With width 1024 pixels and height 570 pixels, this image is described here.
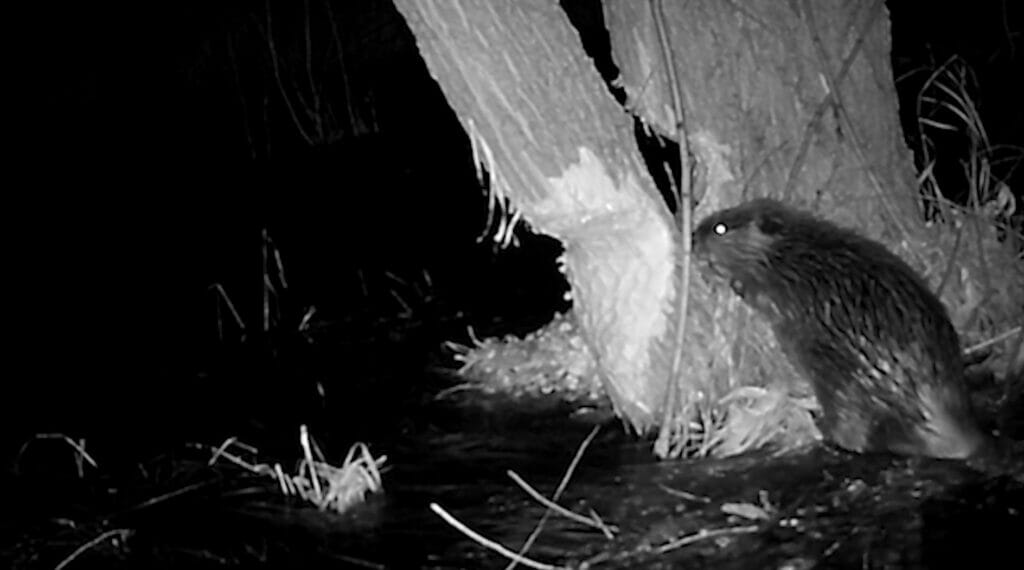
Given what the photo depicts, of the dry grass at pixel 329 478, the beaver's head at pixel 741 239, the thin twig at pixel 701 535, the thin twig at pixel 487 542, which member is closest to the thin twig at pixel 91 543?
the dry grass at pixel 329 478

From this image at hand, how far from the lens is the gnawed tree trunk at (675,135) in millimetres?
3641

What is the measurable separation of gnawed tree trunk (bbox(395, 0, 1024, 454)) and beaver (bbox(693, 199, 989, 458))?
0.19m

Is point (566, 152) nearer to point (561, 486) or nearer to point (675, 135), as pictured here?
point (675, 135)

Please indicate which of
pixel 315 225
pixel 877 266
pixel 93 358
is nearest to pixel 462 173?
pixel 315 225

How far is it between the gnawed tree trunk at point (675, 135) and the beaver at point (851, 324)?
19 cm

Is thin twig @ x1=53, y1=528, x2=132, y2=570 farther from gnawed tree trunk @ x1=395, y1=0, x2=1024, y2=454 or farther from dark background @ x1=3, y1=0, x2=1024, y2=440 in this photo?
gnawed tree trunk @ x1=395, y1=0, x2=1024, y2=454

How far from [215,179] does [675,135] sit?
690cm

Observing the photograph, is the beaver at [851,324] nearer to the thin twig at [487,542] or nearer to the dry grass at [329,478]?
the thin twig at [487,542]

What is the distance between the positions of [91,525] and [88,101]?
32.8 ft

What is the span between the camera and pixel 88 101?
1272 cm

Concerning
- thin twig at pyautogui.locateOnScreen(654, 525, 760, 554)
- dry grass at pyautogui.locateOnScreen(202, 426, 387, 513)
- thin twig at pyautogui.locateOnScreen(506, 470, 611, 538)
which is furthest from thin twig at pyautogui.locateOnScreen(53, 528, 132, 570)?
thin twig at pyautogui.locateOnScreen(654, 525, 760, 554)

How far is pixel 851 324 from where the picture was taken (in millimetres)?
3367

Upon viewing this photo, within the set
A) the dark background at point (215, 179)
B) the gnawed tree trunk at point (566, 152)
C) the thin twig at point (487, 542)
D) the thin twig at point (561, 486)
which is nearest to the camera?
the thin twig at point (487, 542)

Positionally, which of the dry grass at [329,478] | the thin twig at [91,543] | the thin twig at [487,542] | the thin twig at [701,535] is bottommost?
the thin twig at [91,543]
